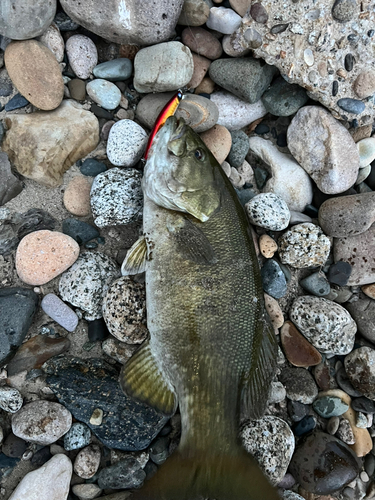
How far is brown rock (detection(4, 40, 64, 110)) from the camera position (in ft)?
9.57

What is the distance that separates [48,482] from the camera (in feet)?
8.71

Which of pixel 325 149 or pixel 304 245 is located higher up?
pixel 325 149

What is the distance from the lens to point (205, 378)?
97.7 inches

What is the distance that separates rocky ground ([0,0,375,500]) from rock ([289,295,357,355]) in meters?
0.01

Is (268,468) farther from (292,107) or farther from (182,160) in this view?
(292,107)

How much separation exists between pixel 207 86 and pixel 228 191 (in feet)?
3.97

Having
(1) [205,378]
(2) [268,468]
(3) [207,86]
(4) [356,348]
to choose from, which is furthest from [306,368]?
(3) [207,86]

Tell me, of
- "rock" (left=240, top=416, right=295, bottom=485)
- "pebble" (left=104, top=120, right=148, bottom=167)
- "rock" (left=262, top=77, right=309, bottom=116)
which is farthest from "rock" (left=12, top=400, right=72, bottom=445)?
"rock" (left=262, top=77, right=309, bottom=116)

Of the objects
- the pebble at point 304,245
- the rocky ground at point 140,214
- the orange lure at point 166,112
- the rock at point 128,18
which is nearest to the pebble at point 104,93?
the rocky ground at point 140,214

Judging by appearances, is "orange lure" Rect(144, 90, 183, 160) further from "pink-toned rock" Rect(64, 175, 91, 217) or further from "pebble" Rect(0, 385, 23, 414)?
"pebble" Rect(0, 385, 23, 414)

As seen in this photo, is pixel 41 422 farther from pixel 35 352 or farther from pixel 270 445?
pixel 270 445

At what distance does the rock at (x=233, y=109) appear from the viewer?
3389mm

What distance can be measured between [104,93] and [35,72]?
55 centimetres

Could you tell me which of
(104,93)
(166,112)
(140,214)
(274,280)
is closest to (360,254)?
(274,280)
